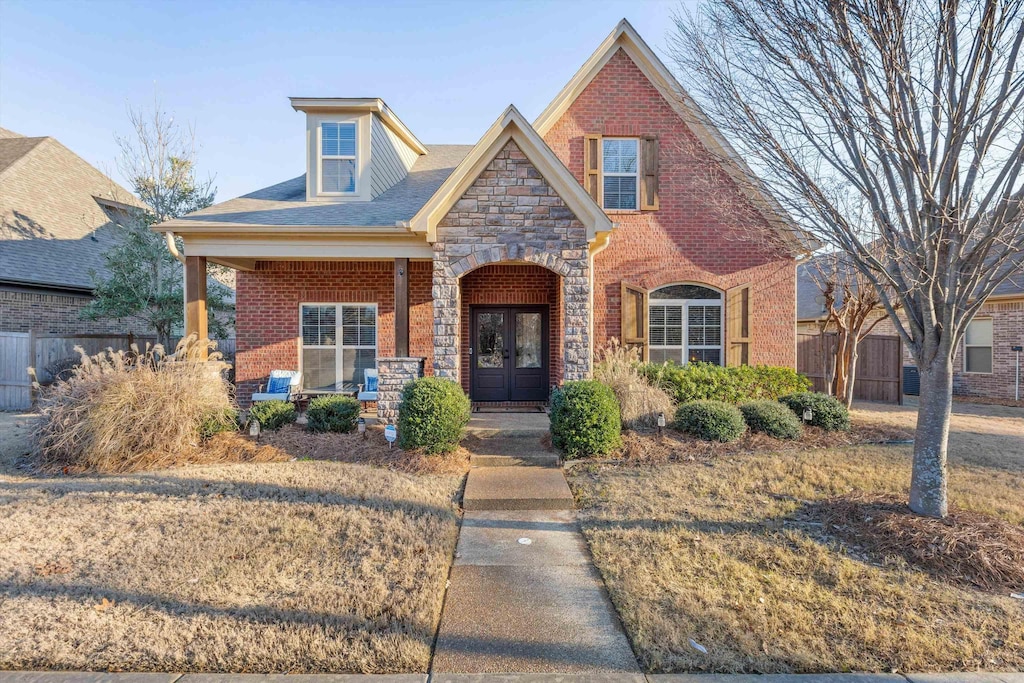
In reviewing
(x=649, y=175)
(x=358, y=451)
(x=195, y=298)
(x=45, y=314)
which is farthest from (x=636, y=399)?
(x=45, y=314)

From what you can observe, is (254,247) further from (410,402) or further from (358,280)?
(410,402)

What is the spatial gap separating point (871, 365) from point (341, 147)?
559 inches

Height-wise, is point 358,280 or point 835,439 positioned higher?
point 358,280

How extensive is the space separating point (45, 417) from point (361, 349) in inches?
207

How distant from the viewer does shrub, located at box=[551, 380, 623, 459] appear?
6.88 metres

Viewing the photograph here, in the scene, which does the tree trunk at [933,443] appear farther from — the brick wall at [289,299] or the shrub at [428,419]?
the brick wall at [289,299]

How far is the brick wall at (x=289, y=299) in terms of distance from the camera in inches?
429

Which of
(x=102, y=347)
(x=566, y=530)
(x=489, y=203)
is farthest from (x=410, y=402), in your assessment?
(x=102, y=347)

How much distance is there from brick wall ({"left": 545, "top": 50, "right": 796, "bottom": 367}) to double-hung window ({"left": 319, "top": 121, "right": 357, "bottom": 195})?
4250mm

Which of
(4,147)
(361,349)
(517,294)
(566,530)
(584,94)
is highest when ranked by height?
(4,147)

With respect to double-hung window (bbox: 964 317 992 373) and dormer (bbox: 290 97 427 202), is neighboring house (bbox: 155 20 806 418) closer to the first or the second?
dormer (bbox: 290 97 427 202)

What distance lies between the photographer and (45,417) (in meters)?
6.87

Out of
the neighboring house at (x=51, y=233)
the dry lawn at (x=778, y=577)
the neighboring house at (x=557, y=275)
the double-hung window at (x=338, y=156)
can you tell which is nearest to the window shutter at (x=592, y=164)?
the neighboring house at (x=557, y=275)

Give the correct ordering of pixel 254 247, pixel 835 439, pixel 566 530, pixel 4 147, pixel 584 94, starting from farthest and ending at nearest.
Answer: pixel 4 147, pixel 584 94, pixel 254 247, pixel 835 439, pixel 566 530
